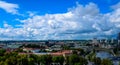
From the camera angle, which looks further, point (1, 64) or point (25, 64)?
point (25, 64)

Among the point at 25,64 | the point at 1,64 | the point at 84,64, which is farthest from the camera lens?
the point at 84,64

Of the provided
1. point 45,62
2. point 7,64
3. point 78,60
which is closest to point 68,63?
point 78,60

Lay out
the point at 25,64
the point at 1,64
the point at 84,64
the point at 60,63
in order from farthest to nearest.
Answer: the point at 60,63, the point at 84,64, the point at 25,64, the point at 1,64

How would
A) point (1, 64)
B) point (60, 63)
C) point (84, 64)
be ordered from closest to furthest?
point (1, 64) < point (84, 64) < point (60, 63)

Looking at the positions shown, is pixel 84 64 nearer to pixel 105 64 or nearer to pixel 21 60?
pixel 105 64

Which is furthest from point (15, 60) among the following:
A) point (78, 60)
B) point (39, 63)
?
point (78, 60)

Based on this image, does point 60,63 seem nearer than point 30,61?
No

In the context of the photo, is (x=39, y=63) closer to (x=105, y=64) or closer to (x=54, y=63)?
(x=54, y=63)

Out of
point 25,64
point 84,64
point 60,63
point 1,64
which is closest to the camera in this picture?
point 1,64
